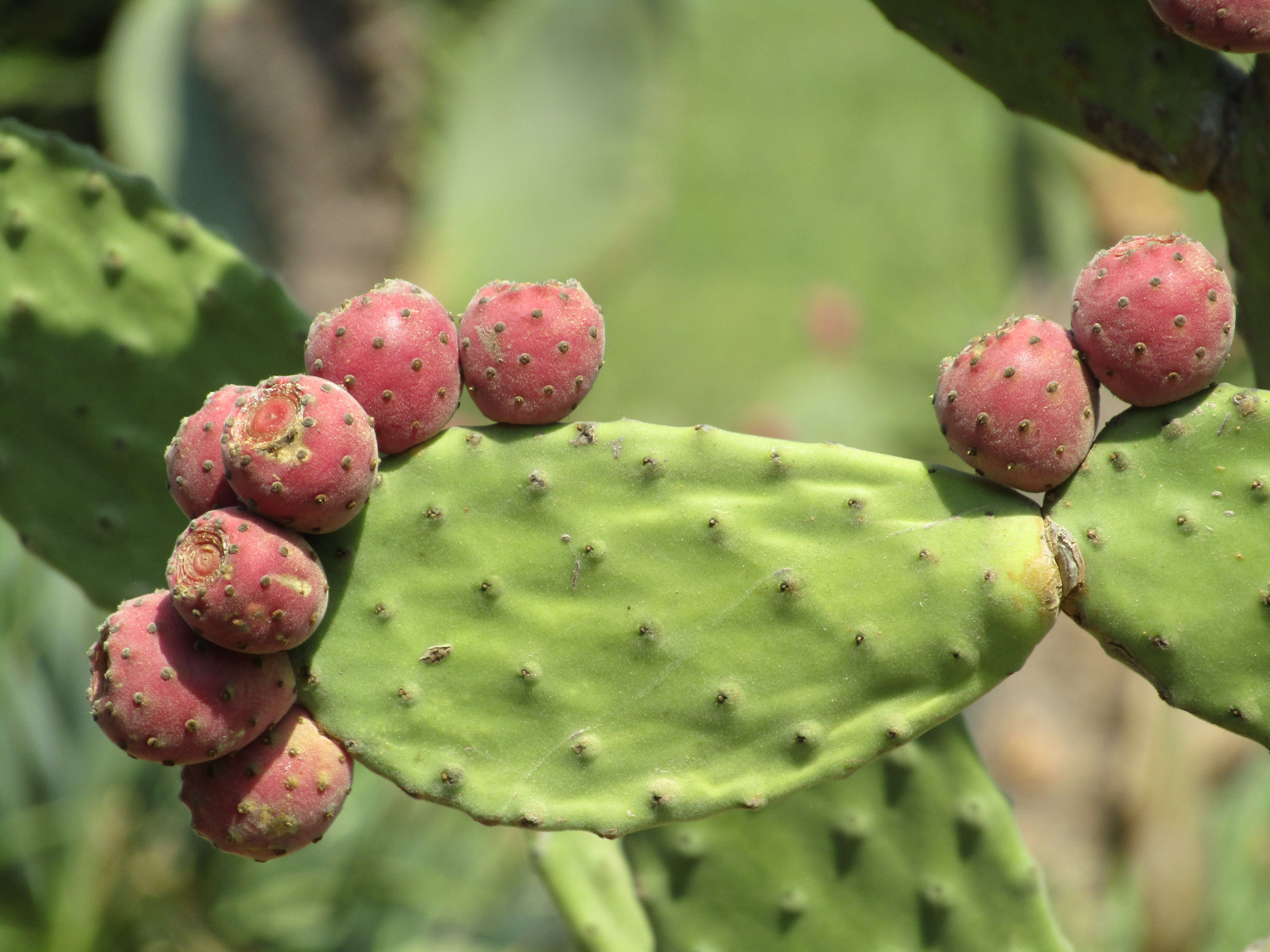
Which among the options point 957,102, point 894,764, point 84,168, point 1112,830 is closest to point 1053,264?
point 1112,830

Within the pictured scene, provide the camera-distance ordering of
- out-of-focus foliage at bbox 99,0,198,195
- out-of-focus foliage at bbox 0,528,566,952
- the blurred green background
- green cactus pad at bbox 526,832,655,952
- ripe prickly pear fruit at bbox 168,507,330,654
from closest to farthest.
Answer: ripe prickly pear fruit at bbox 168,507,330,654, green cactus pad at bbox 526,832,655,952, out-of-focus foliage at bbox 0,528,566,952, the blurred green background, out-of-focus foliage at bbox 99,0,198,195

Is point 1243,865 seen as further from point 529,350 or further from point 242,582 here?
point 242,582

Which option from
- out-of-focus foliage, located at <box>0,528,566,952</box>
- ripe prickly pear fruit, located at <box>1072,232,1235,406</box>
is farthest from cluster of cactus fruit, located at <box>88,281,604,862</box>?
→ out-of-focus foliage, located at <box>0,528,566,952</box>

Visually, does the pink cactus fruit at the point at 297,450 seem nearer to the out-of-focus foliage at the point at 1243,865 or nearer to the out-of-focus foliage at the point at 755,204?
the out-of-focus foliage at the point at 1243,865

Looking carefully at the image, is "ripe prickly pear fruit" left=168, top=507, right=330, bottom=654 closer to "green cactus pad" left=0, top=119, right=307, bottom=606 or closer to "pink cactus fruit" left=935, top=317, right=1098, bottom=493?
"green cactus pad" left=0, top=119, right=307, bottom=606

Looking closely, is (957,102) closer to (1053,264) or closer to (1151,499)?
(1053,264)

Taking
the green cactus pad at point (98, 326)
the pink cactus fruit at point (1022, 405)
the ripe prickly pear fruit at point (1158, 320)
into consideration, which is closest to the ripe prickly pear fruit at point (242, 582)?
the green cactus pad at point (98, 326)
